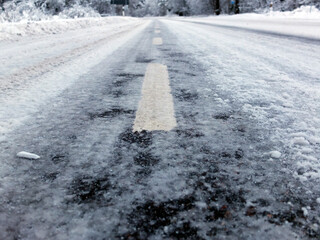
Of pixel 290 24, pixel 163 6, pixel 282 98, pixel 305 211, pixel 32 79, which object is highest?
pixel 163 6

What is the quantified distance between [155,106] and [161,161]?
569 mm

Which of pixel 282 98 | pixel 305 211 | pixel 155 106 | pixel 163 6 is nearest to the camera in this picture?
pixel 305 211

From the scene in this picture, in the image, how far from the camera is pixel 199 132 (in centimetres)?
106

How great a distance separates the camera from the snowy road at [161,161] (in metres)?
0.57

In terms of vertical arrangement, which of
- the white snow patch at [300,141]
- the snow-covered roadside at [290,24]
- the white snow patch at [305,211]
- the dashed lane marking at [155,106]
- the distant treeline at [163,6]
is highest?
the distant treeline at [163,6]

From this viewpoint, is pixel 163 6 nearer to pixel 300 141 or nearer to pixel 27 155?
pixel 300 141

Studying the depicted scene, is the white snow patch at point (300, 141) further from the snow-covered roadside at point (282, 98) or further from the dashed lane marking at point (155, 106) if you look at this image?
the dashed lane marking at point (155, 106)

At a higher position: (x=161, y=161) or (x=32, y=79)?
(x=32, y=79)

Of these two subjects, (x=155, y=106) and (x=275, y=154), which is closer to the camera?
(x=275, y=154)

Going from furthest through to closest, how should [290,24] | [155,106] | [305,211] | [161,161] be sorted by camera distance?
[290,24] → [155,106] → [161,161] → [305,211]

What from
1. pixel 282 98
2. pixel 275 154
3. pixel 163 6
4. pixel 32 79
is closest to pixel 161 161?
pixel 275 154

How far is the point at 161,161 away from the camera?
2.73ft

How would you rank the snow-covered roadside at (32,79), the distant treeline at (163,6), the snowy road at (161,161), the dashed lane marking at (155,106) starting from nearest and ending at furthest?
the snowy road at (161,161) → the dashed lane marking at (155,106) → the snow-covered roadside at (32,79) → the distant treeline at (163,6)

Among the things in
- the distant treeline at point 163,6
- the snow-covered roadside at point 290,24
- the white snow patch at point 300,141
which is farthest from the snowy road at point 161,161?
the distant treeline at point 163,6
